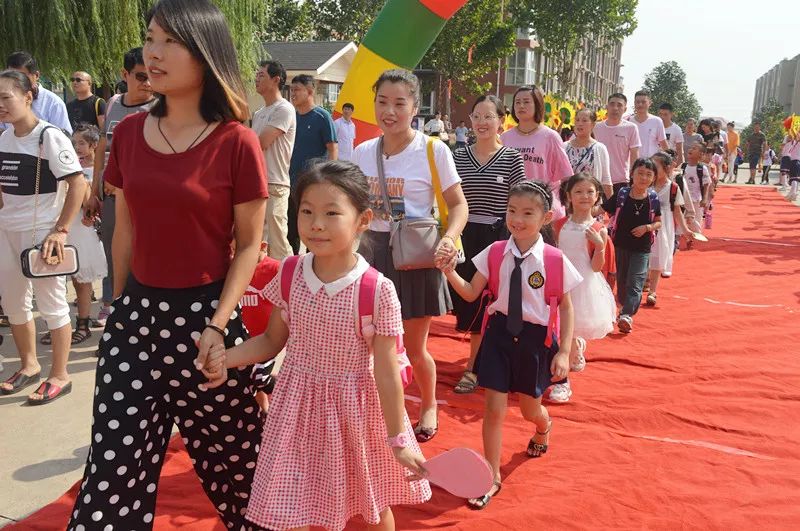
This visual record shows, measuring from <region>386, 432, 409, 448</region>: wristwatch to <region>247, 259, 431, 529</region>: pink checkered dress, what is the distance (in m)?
0.06

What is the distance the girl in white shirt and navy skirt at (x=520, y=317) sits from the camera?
3377mm

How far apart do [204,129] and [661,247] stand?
6.31 m

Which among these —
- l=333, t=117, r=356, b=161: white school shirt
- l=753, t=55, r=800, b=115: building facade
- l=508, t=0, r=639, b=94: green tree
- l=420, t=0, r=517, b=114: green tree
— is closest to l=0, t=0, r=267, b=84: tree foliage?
l=333, t=117, r=356, b=161: white school shirt

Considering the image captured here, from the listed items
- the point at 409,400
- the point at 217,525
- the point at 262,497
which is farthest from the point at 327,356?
the point at 409,400

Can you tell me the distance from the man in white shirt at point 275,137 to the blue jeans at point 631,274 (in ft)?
10.6

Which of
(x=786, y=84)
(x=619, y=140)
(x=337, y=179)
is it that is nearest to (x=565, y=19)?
(x=619, y=140)

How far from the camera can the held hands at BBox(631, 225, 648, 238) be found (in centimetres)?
645

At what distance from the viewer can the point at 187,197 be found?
211cm

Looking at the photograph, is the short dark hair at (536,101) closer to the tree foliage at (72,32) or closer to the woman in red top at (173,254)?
the woman in red top at (173,254)

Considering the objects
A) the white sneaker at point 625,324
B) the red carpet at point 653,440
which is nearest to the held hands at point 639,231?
the white sneaker at point 625,324

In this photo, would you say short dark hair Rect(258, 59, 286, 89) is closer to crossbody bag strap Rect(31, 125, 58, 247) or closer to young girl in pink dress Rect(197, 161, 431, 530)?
crossbody bag strap Rect(31, 125, 58, 247)

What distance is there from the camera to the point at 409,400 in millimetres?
4648

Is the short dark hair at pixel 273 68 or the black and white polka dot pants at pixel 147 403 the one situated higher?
the short dark hair at pixel 273 68

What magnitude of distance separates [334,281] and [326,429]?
0.49 metres
